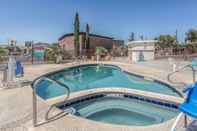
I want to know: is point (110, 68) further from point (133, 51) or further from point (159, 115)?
point (159, 115)

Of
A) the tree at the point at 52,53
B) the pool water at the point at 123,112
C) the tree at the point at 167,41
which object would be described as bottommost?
the pool water at the point at 123,112

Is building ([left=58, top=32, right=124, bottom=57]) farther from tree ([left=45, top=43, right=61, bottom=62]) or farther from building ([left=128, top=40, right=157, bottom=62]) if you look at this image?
building ([left=128, top=40, right=157, bottom=62])

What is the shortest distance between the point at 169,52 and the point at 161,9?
800 cm

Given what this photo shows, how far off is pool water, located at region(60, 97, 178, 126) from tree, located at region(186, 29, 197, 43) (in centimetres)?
2467

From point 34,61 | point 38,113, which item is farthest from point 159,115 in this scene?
point 34,61

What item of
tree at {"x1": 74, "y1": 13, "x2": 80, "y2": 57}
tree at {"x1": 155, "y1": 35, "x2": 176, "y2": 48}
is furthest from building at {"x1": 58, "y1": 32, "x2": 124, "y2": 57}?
tree at {"x1": 155, "y1": 35, "x2": 176, "y2": 48}

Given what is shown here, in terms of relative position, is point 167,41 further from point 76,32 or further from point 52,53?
point 52,53

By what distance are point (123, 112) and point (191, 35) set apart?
2615cm

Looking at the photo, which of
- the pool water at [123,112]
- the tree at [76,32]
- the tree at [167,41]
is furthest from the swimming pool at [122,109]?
the tree at [167,41]

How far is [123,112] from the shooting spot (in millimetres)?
6047

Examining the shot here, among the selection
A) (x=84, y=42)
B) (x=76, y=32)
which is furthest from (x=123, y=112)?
(x=84, y=42)

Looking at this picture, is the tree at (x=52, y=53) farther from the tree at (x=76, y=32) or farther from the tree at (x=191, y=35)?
the tree at (x=191, y=35)

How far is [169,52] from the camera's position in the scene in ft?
79.2

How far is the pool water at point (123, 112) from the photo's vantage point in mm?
5426
